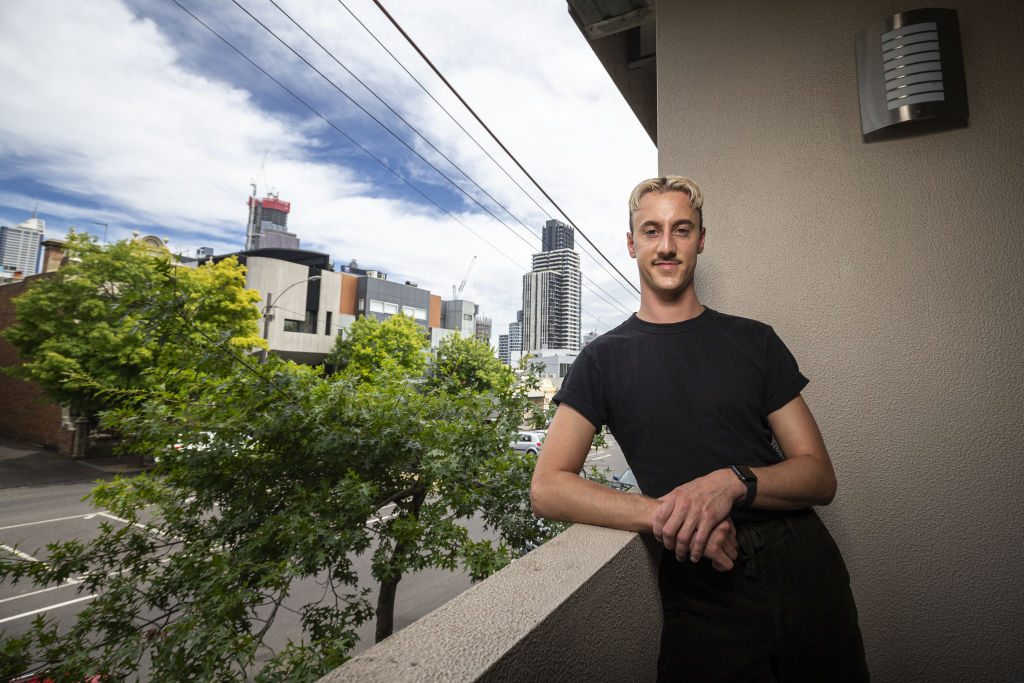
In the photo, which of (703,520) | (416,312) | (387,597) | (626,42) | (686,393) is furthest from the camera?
(416,312)

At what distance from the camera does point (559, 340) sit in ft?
290

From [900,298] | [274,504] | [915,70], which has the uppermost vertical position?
[915,70]

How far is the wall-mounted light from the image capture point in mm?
1609

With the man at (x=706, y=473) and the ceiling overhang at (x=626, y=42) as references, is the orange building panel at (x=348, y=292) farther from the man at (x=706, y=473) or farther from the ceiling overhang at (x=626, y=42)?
the man at (x=706, y=473)

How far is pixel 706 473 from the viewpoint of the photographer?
3.92ft

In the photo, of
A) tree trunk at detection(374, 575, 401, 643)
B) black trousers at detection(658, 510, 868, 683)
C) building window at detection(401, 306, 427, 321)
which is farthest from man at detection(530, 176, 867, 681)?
building window at detection(401, 306, 427, 321)

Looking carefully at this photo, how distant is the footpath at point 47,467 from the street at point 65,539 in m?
0.03

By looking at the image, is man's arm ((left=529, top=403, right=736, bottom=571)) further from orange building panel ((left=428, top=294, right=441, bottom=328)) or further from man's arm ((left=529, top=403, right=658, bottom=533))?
orange building panel ((left=428, top=294, right=441, bottom=328))

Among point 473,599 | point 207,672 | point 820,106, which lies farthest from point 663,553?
point 820,106

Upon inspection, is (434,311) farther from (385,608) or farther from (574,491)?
(574,491)

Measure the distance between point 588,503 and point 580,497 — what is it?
0.08 ft

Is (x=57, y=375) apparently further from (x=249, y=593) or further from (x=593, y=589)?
(x=593, y=589)

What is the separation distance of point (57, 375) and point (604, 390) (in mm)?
16967

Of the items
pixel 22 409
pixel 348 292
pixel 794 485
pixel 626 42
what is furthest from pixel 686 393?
pixel 348 292
